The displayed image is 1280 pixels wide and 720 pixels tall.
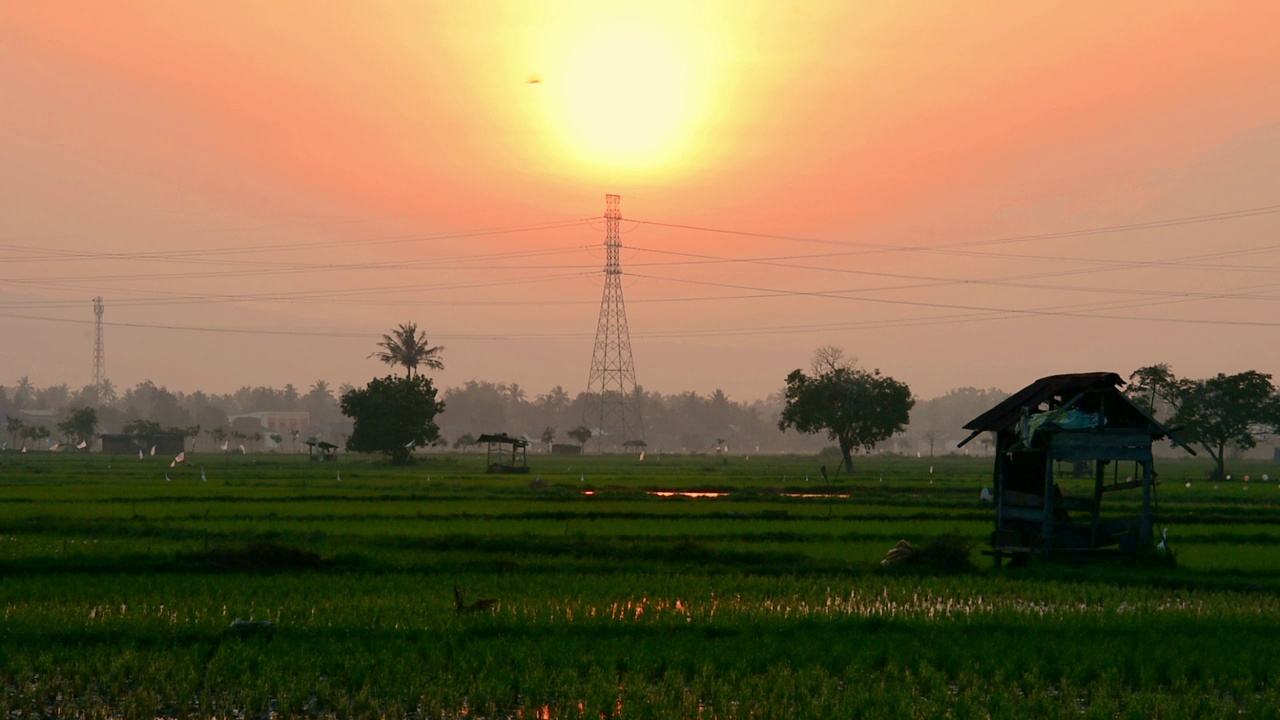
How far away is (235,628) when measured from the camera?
→ 658 inches

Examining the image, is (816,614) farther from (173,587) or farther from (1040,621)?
(173,587)

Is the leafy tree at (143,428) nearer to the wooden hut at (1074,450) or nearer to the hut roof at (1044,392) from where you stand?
the hut roof at (1044,392)

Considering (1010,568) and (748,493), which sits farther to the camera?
(748,493)

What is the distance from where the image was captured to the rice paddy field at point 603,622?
1348cm

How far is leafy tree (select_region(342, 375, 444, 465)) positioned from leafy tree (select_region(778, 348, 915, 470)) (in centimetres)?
2883

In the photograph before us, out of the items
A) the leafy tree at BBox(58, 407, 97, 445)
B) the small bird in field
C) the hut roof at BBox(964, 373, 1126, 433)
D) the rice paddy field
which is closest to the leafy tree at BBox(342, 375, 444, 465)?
the rice paddy field

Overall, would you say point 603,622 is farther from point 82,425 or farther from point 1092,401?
point 82,425

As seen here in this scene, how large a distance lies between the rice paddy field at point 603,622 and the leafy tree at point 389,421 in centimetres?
5837

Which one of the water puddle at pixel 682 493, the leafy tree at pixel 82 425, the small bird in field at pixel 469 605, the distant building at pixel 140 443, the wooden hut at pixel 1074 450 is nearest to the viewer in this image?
the small bird in field at pixel 469 605

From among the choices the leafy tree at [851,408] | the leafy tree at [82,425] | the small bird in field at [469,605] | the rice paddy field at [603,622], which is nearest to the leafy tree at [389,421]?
the leafy tree at [851,408]

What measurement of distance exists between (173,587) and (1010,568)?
1750 centimetres

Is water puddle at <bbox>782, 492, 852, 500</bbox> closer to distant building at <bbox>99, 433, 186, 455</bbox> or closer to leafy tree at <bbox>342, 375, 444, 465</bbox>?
leafy tree at <bbox>342, 375, 444, 465</bbox>

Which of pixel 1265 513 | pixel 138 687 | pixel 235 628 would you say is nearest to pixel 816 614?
pixel 235 628

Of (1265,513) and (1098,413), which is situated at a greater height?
(1098,413)
